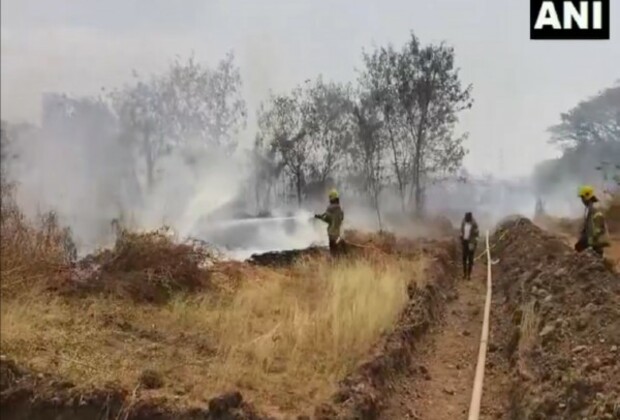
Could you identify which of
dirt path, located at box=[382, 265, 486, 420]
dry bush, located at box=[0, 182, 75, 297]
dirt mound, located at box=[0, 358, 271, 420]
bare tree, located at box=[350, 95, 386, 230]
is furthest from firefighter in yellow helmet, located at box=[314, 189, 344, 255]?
bare tree, located at box=[350, 95, 386, 230]

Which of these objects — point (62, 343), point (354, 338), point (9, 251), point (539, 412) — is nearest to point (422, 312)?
point (354, 338)

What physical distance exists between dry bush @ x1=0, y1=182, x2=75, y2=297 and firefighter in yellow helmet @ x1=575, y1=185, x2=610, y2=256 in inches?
268

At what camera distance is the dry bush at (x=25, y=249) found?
459cm

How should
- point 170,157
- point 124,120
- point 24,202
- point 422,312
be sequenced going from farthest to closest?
point 170,157, point 124,120, point 422,312, point 24,202

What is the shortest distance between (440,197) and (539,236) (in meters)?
10.8

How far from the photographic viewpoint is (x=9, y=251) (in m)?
4.70

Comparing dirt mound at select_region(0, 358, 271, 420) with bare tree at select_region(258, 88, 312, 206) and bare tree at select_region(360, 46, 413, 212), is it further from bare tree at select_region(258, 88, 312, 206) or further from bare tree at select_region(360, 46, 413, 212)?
bare tree at select_region(360, 46, 413, 212)

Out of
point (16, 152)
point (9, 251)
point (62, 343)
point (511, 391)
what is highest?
point (16, 152)

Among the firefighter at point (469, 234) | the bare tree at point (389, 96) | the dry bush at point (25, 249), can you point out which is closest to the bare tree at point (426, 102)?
the bare tree at point (389, 96)

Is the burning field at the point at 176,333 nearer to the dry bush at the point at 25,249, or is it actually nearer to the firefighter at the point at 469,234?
the dry bush at the point at 25,249

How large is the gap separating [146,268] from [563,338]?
15.2 ft

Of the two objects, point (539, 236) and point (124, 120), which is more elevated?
point (124, 120)

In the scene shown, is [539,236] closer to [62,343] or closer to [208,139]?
[208,139]

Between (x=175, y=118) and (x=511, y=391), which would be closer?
(x=511, y=391)
